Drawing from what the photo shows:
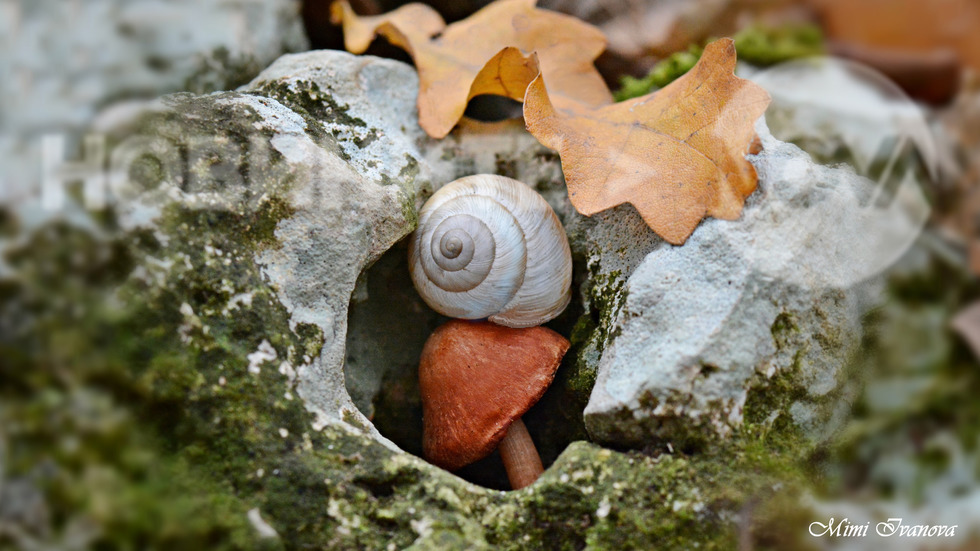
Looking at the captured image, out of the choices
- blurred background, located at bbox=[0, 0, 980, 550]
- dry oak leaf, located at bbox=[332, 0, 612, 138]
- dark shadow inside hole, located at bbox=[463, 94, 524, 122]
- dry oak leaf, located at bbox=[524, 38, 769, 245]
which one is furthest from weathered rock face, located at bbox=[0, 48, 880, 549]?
dark shadow inside hole, located at bbox=[463, 94, 524, 122]

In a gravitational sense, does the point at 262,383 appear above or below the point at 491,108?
below

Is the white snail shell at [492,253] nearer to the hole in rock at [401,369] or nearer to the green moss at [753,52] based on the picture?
the hole in rock at [401,369]

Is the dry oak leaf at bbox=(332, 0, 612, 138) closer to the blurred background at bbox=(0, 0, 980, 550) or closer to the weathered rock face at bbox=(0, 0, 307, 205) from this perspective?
the blurred background at bbox=(0, 0, 980, 550)

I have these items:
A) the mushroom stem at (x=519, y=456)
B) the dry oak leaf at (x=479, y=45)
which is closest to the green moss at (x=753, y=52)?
the dry oak leaf at (x=479, y=45)

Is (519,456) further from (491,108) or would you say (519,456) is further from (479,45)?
(479,45)

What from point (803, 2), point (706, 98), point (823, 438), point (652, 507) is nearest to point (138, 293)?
point (652, 507)

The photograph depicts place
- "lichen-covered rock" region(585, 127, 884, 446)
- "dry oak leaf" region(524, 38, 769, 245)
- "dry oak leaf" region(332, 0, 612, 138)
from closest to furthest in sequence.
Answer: "lichen-covered rock" region(585, 127, 884, 446) < "dry oak leaf" region(524, 38, 769, 245) < "dry oak leaf" region(332, 0, 612, 138)

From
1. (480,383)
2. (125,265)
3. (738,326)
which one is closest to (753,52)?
(738,326)
